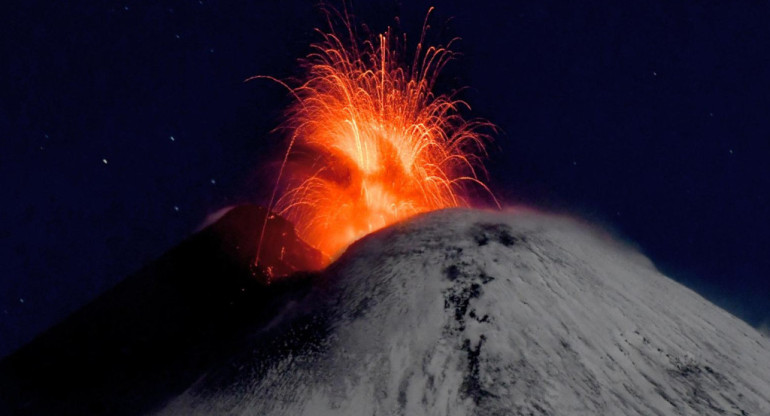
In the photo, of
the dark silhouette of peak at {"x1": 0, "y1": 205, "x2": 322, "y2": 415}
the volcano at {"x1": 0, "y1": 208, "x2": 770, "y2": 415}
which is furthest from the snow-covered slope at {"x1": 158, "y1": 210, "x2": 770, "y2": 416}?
the dark silhouette of peak at {"x1": 0, "y1": 205, "x2": 322, "y2": 415}

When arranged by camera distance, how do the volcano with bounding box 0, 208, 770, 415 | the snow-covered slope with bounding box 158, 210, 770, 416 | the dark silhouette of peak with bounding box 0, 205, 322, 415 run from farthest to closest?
the dark silhouette of peak with bounding box 0, 205, 322, 415
the volcano with bounding box 0, 208, 770, 415
the snow-covered slope with bounding box 158, 210, 770, 416

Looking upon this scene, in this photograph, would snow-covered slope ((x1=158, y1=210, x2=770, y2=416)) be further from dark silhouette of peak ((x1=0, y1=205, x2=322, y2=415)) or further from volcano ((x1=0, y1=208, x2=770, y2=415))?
dark silhouette of peak ((x1=0, y1=205, x2=322, y2=415))

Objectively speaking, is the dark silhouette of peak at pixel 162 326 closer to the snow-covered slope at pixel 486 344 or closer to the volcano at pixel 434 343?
the volcano at pixel 434 343

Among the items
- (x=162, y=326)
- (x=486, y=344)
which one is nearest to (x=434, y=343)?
(x=486, y=344)

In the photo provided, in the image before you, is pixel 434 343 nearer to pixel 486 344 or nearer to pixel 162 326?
pixel 486 344

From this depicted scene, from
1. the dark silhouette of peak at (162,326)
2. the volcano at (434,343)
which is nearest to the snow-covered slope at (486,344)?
the volcano at (434,343)

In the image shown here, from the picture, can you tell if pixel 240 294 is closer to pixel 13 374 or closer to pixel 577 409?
pixel 13 374
